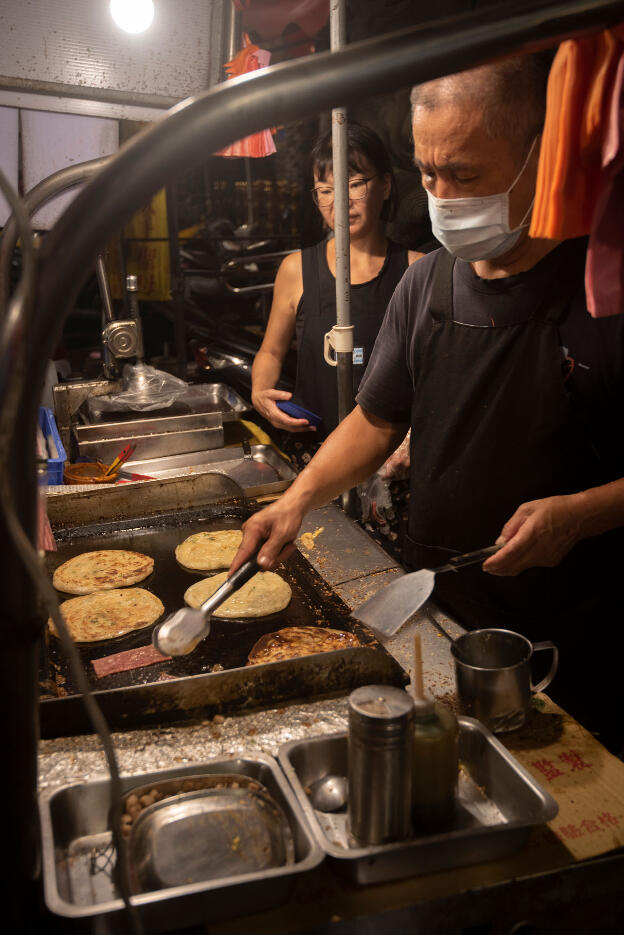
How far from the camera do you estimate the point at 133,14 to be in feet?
10.4

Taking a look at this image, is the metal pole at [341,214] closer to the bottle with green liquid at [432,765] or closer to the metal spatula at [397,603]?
the metal spatula at [397,603]

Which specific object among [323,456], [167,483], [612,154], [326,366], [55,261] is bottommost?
[167,483]

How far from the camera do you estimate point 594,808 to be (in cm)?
138

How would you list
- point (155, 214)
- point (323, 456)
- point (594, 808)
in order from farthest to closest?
point (155, 214) < point (323, 456) < point (594, 808)

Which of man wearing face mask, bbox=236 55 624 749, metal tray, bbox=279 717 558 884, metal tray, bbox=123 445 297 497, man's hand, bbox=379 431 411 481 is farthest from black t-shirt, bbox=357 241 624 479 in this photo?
metal tray, bbox=123 445 297 497

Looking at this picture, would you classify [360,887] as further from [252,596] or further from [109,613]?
[109,613]

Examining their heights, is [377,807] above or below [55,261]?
below

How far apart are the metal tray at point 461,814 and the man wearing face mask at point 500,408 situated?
0.51 m

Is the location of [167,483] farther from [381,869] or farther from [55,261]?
[55,261]

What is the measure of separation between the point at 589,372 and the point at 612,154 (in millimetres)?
1039

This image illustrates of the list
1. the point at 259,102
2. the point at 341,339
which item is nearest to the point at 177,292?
the point at 341,339

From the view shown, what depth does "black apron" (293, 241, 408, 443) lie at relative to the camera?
3619 millimetres

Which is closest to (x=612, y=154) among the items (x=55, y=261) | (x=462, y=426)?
(x=55, y=261)

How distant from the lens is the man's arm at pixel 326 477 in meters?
1.95
